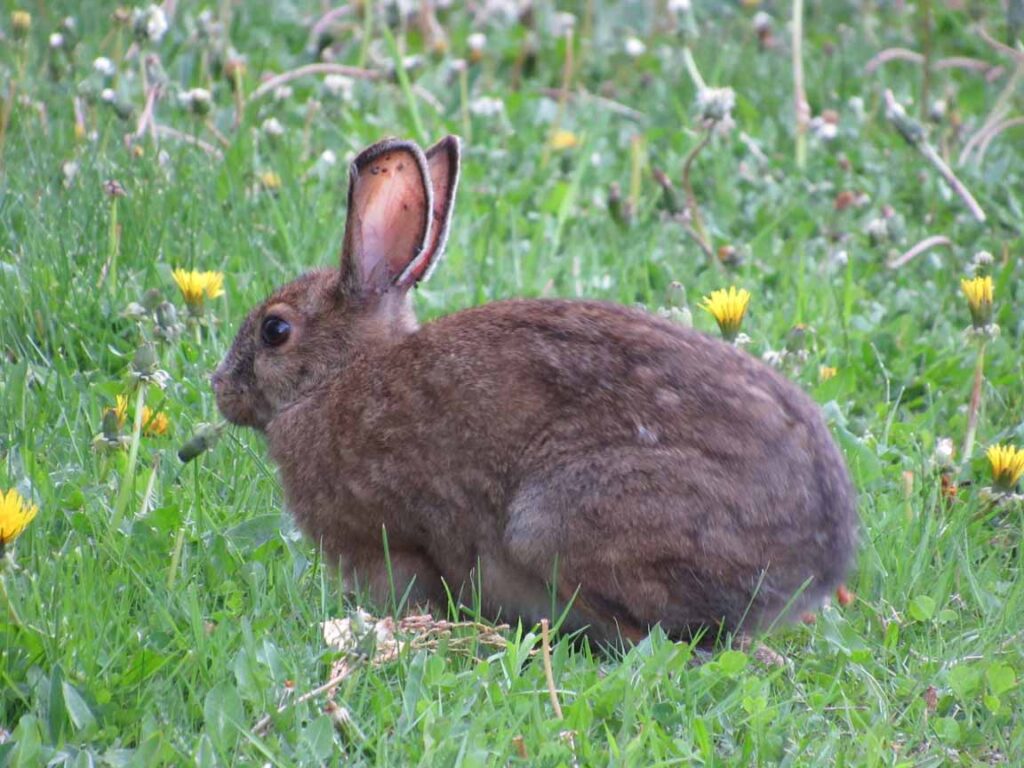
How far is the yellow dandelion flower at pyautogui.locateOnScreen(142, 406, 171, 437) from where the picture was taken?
4955 mm

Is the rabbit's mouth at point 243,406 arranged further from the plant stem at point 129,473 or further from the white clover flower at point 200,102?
the white clover flower at point 200,102

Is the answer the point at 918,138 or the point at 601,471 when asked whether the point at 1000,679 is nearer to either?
the point at 601,471

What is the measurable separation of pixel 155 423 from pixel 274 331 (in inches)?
18.8

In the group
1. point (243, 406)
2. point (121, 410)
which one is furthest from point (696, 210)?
point (121, 410)

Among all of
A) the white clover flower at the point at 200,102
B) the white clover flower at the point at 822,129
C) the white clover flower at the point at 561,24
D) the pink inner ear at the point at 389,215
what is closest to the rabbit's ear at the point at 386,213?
the pink inner ear at the point at 389,215

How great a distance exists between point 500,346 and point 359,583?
739mm

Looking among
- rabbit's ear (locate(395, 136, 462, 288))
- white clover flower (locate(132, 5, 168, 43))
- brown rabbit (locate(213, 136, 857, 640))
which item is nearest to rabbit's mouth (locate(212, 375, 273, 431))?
brown rabbit (locate(213, 136, 857, 640))

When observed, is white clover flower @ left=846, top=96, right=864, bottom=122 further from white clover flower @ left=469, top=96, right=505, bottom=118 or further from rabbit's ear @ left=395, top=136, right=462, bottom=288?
rabbit's ear @ left=395, top=136, right=462, bottom=288

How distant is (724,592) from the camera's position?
4133 mm

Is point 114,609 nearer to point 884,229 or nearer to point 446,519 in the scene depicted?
point 446,519

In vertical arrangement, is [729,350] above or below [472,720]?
above

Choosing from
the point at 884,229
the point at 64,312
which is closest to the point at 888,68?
the point at 884,229

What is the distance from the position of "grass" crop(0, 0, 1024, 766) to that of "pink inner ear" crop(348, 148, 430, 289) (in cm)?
72

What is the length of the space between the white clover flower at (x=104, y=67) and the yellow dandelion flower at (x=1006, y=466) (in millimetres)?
4144
